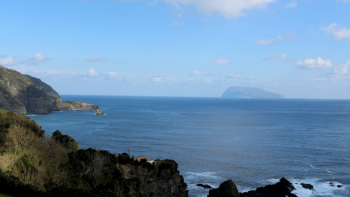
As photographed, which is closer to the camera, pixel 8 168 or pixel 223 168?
pixel 8 168

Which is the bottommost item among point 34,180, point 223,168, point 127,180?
point 223,168

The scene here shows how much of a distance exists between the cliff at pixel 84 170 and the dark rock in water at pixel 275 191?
13.1 m

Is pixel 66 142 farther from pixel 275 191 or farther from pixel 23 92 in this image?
pixel 23 92

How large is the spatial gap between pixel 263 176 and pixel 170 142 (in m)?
37.4

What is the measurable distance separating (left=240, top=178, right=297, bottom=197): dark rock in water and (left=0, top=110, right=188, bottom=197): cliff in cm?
1307

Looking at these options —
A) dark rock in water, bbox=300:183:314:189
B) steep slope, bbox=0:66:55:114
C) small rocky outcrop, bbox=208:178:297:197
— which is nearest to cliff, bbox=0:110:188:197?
small rocky outcrop, bbox=208:178:297:197

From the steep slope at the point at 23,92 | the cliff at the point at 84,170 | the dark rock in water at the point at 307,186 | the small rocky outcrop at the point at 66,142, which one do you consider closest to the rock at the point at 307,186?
the dark rock in water at the point at 307,186

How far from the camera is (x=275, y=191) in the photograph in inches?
1672

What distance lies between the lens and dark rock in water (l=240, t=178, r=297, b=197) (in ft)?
134

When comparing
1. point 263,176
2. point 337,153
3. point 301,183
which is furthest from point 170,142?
point 337,153

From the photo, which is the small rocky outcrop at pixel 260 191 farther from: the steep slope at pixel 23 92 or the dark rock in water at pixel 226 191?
the steep slope at pixel 23 92

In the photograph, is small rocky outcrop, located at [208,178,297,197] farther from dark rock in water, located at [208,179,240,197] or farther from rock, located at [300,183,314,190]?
rock, located at [300,183,314,190]

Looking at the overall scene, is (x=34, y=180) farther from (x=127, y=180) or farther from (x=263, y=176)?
(x=263, y=176)

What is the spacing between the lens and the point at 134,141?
82.8 metres
